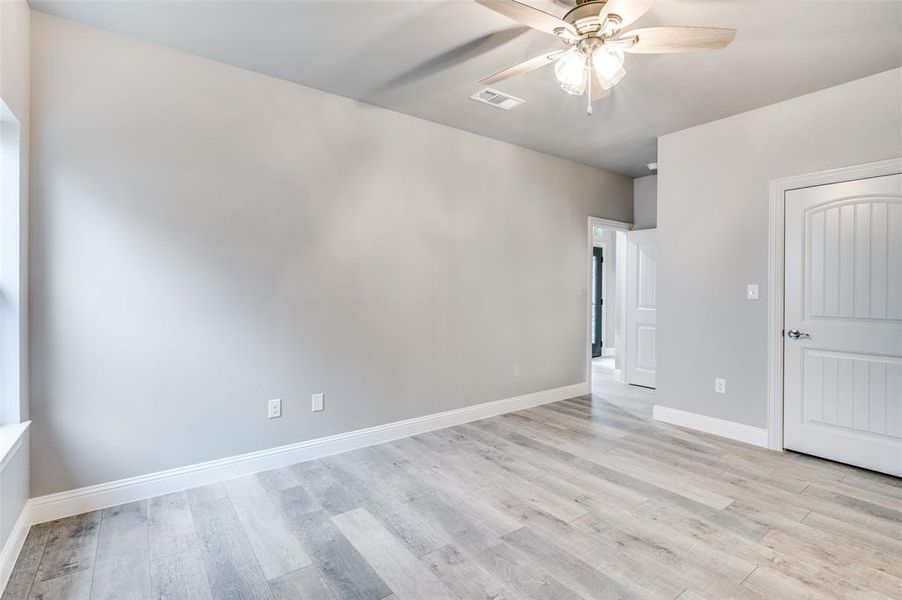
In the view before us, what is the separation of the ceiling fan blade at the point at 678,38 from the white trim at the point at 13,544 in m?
3.48

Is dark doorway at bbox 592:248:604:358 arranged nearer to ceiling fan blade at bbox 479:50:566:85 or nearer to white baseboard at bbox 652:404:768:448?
white baseboard at bbox 652:404:768:448

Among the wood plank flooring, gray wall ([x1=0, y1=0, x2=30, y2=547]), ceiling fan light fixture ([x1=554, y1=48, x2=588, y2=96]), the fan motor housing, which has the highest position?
the fan motor housing

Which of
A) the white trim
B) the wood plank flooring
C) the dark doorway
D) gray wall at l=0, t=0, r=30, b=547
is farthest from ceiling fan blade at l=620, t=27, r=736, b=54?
the dark doorway

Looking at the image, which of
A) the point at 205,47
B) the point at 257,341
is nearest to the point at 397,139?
the point at 205,47

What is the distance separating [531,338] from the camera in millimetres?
4594

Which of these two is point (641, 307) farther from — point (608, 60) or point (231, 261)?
point (231, 261)

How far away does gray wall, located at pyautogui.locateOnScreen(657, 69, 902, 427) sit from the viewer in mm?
3053

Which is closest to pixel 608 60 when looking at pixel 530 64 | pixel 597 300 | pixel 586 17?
pixel 586 17

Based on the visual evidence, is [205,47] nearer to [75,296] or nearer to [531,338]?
[75,296]

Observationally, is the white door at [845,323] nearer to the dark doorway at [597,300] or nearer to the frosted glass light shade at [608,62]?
the frosted glass light shade at [608,62]

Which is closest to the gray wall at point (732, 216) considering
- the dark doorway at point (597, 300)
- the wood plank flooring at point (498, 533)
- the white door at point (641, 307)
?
the wood plank flooring at point (498, 533)

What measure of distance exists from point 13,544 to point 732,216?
16.3 feet

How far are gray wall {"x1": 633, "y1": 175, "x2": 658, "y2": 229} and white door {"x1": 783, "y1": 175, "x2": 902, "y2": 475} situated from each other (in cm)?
214

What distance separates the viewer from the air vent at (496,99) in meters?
3.19
